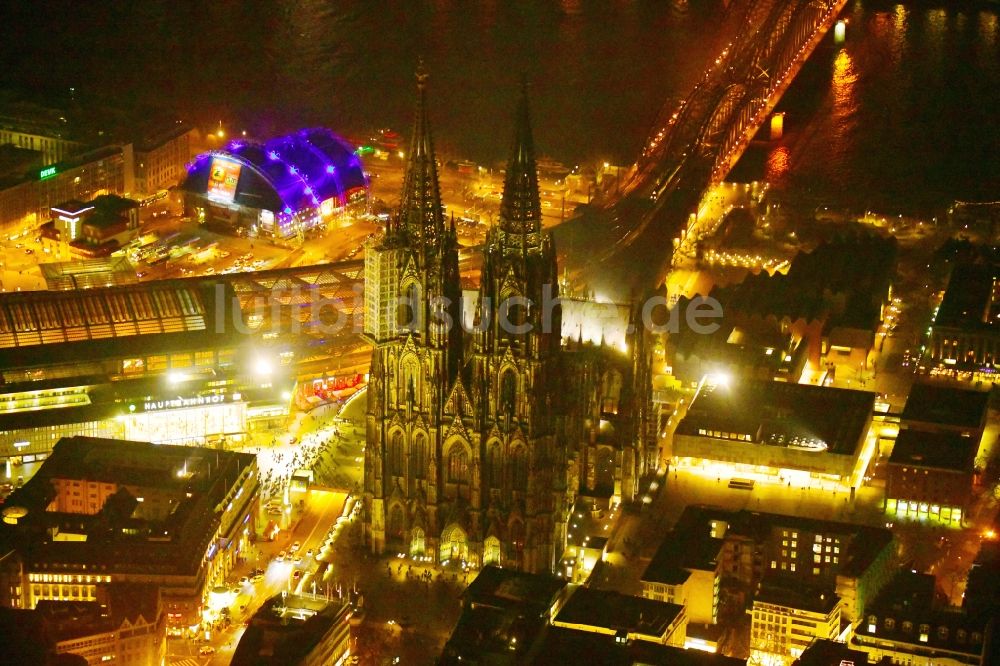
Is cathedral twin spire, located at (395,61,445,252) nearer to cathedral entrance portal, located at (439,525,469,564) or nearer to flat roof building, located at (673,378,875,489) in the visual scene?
cathedral entrance portal, located at (439,525,469,564)

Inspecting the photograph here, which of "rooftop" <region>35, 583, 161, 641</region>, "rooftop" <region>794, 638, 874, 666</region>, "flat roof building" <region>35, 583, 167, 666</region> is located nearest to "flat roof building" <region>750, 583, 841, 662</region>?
"rooftop" <region>794, 638, 874, 666</region>

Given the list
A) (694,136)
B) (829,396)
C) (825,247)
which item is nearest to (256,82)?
(694,136)

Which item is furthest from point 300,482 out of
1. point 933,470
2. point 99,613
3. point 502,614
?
point 933,470

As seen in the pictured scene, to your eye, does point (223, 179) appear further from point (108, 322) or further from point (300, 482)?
point (300, 482)

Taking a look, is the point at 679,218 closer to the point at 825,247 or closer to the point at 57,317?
the point at 825,247

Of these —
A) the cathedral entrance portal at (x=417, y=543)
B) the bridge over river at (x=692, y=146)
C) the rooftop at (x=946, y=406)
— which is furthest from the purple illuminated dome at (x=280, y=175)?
the cathedral entrance portal at (x=417, y=543)

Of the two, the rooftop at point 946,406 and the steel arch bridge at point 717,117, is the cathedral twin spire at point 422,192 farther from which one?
the steel arch bridge at point 717,117
